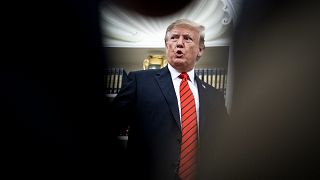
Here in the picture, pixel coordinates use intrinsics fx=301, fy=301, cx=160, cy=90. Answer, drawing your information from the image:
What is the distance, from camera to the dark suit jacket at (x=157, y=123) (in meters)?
0.66

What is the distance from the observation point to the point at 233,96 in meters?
0.72

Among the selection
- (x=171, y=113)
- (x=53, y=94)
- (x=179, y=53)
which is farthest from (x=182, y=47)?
(x=53, y=94)

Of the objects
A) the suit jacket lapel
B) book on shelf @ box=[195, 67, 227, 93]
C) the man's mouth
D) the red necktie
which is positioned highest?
the man's mouth

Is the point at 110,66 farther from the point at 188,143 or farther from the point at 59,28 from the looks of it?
the point at 188,143

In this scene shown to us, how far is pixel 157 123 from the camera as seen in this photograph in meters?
0.68

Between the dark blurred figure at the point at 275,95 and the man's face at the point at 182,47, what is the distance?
0.33 ft

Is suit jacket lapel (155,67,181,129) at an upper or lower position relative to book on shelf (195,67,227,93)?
lower

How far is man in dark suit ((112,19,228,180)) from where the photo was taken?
0.67 meters

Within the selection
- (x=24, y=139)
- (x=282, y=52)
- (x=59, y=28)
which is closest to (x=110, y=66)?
(x=59, y=28)

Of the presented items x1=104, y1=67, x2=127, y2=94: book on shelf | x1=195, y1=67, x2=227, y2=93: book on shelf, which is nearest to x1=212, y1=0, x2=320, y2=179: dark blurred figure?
x1=195, y1=67, x2=227, y2=93: book on shelf

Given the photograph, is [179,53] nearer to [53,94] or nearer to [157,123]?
[157,123]

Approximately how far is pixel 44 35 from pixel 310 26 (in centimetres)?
65

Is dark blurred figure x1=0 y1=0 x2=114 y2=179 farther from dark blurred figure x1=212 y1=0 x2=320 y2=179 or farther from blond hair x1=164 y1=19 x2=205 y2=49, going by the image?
dark blurred figure x1=212 y1=0 x2=320 y2=179

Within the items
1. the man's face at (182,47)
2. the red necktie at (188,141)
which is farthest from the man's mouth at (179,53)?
the red necktie at (188,141)
